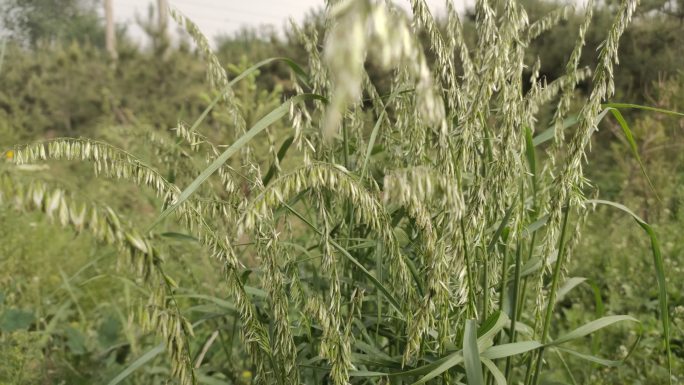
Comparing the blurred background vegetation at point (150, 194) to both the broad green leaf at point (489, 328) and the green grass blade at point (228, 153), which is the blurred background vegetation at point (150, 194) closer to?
the green grass blade at point (228, 153)

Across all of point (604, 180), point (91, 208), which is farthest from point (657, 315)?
point (604, 180)

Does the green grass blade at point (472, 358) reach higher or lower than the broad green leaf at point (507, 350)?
higher

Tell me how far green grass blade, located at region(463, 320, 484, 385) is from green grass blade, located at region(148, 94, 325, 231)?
1.48ft

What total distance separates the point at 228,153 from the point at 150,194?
3.17 metres

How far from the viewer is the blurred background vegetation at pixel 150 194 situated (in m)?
2.14

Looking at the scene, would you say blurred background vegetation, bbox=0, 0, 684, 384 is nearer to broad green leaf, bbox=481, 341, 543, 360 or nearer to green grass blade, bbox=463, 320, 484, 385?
broad green leaf, bbox=481, 341, 543, 360

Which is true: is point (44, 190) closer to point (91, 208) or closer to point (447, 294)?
point (91, 208)

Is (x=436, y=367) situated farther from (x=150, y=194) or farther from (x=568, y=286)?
(x=150, y=194)

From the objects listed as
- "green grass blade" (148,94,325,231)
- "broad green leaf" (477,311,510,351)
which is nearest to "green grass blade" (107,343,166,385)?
"green grass blade" (148,94,325,231)

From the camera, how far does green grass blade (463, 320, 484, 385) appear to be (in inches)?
38.1

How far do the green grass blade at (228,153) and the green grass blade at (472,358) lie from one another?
17.7 inches

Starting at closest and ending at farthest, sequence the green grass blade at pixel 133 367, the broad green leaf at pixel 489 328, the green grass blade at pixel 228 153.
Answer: the green grass blade at pixel 228 153
the broad green leaf at pixel 489 328
the green grass blade at pixel 133 367

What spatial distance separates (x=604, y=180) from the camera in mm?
6184

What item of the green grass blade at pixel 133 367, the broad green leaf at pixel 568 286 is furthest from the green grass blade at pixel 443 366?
the green grass blade at pixel 133 367
